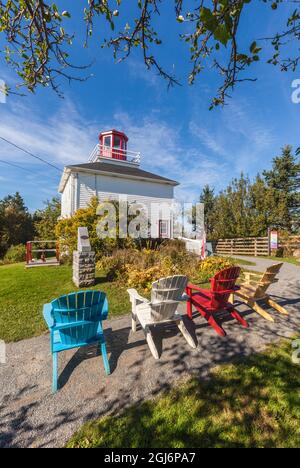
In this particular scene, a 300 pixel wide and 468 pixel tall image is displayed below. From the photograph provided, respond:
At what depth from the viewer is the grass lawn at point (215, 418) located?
6.05 feet

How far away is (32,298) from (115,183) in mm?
11595

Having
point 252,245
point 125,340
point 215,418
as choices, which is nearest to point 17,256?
point 125,340

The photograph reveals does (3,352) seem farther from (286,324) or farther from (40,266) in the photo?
(40,266)

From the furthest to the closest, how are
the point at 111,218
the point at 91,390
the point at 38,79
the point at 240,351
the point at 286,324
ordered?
the point at 111,218 → the point at 286,324 → the point at 240,351 → the point at 38,79 → the point at 91,390

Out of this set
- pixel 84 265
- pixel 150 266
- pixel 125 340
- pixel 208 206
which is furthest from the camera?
pixel 208 206

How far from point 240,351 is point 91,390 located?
2.29 m

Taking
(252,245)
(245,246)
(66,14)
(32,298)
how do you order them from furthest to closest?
(245,246) → (252,245) → (32,298) → (66,14)

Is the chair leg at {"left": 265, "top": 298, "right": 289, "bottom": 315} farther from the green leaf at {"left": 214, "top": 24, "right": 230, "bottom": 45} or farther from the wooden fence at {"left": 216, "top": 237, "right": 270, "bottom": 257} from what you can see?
the wooden fence at {"left": 216, "top": 237, "right": 270, "bottom": 257}

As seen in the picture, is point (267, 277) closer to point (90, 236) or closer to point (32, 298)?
point (32, 298)

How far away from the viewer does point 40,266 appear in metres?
10.5

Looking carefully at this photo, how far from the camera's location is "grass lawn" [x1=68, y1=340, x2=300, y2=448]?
184 centimetres

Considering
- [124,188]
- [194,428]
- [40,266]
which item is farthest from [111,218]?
[194,428]

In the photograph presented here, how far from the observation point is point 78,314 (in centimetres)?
274

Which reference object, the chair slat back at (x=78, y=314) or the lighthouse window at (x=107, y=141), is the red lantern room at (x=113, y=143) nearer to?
the lighthouse window at (x=107, y=141)
